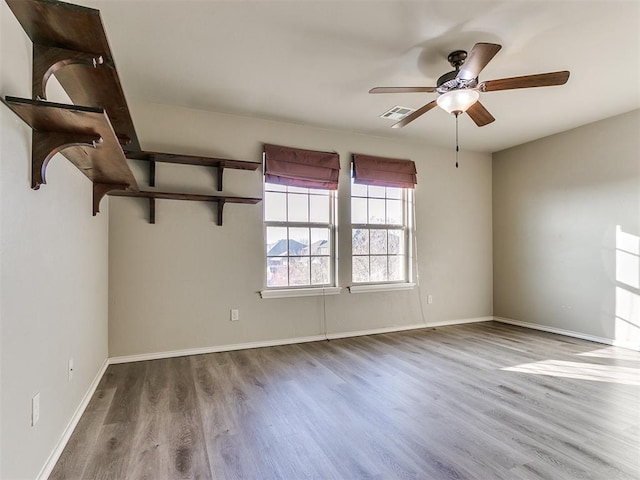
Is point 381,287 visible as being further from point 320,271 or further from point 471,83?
point 471,83

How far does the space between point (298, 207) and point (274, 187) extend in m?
0.37

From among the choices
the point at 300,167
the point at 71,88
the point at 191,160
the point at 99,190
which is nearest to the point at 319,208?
the point at 300,167

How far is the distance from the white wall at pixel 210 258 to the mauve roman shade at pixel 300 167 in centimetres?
14

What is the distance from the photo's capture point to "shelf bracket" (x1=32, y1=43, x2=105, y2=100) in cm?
154

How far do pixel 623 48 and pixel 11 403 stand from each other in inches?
167

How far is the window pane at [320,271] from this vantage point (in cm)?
407

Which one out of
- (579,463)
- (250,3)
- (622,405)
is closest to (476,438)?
(579,463)

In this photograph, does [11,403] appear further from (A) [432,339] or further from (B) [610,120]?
(B) [610,120]

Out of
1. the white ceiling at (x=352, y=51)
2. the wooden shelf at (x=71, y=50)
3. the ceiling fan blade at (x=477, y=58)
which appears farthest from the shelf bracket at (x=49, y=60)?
the ceiling fan blade at (x=477, y=58)

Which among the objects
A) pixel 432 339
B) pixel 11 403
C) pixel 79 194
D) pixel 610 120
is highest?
pixel 610 120

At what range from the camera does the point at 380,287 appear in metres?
4.37

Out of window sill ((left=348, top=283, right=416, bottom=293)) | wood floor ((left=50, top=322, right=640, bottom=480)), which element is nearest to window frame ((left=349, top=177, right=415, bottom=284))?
window sill ((left=348, top=283, right=416, bottom=293))

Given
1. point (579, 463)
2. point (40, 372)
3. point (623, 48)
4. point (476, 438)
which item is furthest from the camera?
point (623, 48)

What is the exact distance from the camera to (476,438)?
1945mm
